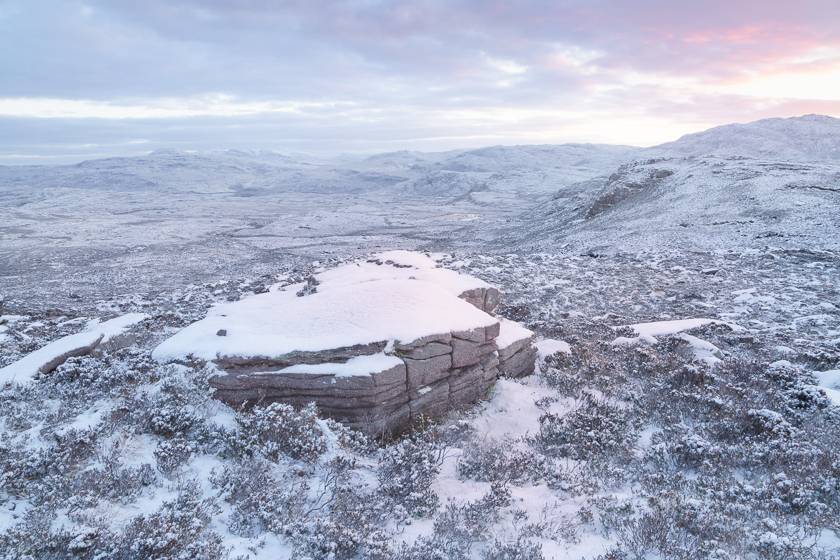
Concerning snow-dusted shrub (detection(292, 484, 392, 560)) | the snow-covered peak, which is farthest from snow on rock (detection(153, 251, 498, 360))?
the snow-covered peak

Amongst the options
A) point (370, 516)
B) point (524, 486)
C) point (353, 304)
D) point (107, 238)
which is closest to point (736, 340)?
point (524, 486)

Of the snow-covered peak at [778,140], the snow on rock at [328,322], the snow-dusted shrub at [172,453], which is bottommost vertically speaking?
the snow-dusted shrub at [172,453]

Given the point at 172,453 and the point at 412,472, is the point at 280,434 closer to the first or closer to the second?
the point at 172,453

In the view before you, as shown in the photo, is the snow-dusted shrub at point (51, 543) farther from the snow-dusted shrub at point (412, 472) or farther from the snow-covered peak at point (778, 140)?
the snow-covered peak at point (778, 140)

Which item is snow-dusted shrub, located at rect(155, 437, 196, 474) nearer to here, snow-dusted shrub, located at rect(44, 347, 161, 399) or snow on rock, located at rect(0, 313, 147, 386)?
snow-dusted shrub, located at rect(44, 347, 161, 399)

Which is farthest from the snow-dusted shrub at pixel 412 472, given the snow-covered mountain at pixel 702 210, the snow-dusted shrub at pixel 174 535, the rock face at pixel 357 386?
the snow-covered mountain at pixel 702 210

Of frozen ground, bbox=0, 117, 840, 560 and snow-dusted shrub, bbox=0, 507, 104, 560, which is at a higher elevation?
snow-dusted shrub, bbox=0, 507, 104, 560
